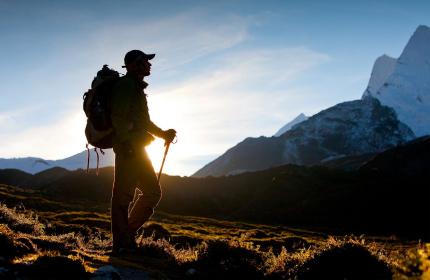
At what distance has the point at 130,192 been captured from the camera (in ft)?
29.5

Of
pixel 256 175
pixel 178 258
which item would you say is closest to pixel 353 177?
pixel 256 175

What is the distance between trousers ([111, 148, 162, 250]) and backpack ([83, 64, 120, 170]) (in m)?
0.43

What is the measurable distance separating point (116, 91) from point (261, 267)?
3.84m

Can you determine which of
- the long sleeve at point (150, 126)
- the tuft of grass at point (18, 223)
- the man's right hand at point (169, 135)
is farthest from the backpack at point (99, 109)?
the tuft of grass at point (18, 223)

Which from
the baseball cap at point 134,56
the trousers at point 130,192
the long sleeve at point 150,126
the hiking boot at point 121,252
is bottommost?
the hiking boot at point 121,252

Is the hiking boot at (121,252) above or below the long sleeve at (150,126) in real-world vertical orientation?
below

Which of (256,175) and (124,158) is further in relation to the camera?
(256,175)

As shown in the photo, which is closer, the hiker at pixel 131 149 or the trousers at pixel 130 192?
the hiker at pixel 131 149

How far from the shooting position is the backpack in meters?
8.61

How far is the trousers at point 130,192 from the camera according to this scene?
889 centimetres

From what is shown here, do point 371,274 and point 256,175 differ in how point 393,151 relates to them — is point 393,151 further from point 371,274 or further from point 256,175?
point 371,274

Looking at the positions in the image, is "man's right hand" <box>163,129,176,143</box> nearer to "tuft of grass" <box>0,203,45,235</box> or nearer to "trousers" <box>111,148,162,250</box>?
"trousers" <box>111,148,162,250</box>

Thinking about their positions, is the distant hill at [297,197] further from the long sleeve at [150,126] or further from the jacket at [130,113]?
the jacket at [130,113]

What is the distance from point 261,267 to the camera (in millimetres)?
8445
